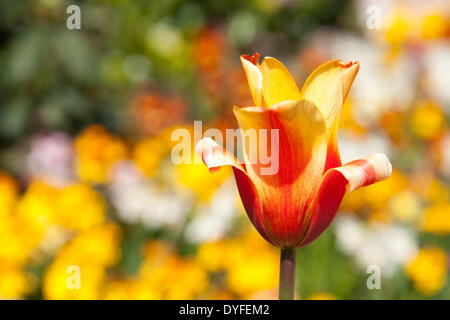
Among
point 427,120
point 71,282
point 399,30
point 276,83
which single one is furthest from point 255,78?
point 399,30

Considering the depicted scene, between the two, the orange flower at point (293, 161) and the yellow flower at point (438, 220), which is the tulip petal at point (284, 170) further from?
the yellow flower at point (438, 220)

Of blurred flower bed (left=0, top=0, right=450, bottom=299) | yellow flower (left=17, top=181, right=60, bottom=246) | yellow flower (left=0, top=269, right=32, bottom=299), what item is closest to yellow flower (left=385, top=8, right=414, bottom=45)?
blurred flower bed (left=0, top=0, right=450, bottom=299)

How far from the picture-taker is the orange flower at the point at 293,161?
0.29m

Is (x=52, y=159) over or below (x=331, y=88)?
over

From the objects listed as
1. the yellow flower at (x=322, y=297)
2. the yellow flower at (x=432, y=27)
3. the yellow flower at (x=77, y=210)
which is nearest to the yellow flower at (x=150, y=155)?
the yellow flower at (x=77, y=210)

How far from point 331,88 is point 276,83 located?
1.2 inches

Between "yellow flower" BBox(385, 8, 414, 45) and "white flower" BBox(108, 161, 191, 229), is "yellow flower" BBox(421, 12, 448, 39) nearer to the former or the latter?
"yellow flower" BBox(385, 8, 414, 45)

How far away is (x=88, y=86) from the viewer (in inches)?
71.2

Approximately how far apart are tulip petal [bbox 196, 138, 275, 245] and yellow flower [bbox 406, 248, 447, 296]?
31.0 inches

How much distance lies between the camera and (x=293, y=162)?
30cm

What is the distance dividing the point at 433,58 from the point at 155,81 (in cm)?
87

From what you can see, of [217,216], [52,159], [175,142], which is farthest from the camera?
[52,159]

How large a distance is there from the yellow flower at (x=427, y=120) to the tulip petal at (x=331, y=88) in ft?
3.50
